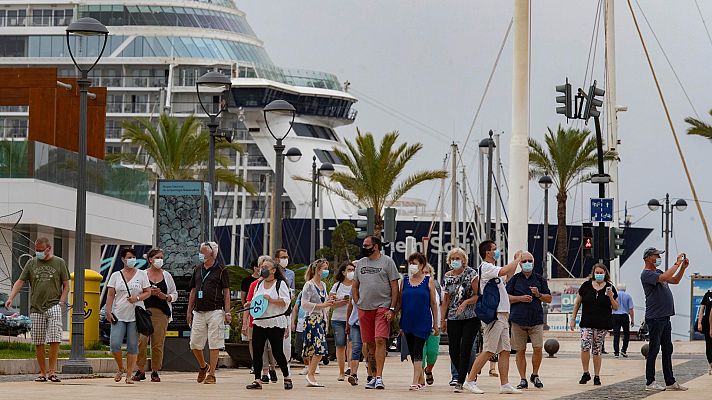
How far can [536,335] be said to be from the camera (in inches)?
662

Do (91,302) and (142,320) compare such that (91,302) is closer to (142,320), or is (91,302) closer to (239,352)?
(239,352)

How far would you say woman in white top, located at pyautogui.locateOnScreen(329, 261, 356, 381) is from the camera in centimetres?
1909

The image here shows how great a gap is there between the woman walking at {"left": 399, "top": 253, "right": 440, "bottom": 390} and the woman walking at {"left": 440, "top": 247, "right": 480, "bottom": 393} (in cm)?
26

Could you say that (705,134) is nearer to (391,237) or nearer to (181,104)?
(391,237)

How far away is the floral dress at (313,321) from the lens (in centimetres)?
1844

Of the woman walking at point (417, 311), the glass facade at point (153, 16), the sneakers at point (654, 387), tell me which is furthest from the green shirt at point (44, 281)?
the glass facade at point (153, 16)

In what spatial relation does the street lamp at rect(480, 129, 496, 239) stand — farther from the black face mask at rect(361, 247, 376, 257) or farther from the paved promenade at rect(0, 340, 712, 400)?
the black face mask at rect(361, 247, 376, 257)

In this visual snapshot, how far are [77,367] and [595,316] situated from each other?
22.4 ft

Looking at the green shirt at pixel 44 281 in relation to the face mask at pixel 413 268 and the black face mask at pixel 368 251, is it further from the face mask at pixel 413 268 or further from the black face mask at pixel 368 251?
the face mask at pixel 413 268

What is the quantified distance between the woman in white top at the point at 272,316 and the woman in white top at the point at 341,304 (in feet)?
8.03

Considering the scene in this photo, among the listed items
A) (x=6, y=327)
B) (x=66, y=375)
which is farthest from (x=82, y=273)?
(x=6, y=327)

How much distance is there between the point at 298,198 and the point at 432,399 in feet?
197

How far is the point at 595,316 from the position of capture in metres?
17.6

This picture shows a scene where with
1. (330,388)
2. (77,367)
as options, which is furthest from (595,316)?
(77,367)
